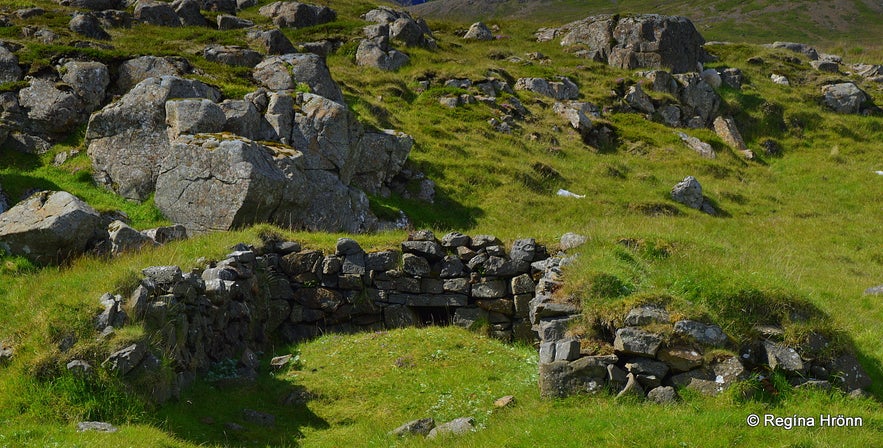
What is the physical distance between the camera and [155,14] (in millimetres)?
46500

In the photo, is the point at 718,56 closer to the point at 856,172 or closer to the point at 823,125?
the point at 823,125

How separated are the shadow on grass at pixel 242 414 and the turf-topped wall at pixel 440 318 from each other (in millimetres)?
392

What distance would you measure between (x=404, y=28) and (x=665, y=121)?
2238 centimetres

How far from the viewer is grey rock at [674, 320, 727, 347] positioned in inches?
434

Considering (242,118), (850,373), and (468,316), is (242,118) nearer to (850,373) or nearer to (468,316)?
(468,316)

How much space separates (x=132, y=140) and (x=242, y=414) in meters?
13.2

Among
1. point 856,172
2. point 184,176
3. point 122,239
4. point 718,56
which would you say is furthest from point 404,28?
point 122,239

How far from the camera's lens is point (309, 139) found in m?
22.8

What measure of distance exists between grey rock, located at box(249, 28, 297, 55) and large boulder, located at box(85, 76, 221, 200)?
18679 millimetres

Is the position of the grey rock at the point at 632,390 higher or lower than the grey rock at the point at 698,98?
higher

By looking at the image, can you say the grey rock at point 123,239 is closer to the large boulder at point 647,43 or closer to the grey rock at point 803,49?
the large boulder at point 647,43

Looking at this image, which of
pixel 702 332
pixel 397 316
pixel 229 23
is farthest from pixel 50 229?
pixel 229 23

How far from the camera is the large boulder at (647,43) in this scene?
5119 centimetres

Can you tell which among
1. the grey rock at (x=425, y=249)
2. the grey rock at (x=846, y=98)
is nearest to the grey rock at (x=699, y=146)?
the grey rock at (x=846, y=98)
